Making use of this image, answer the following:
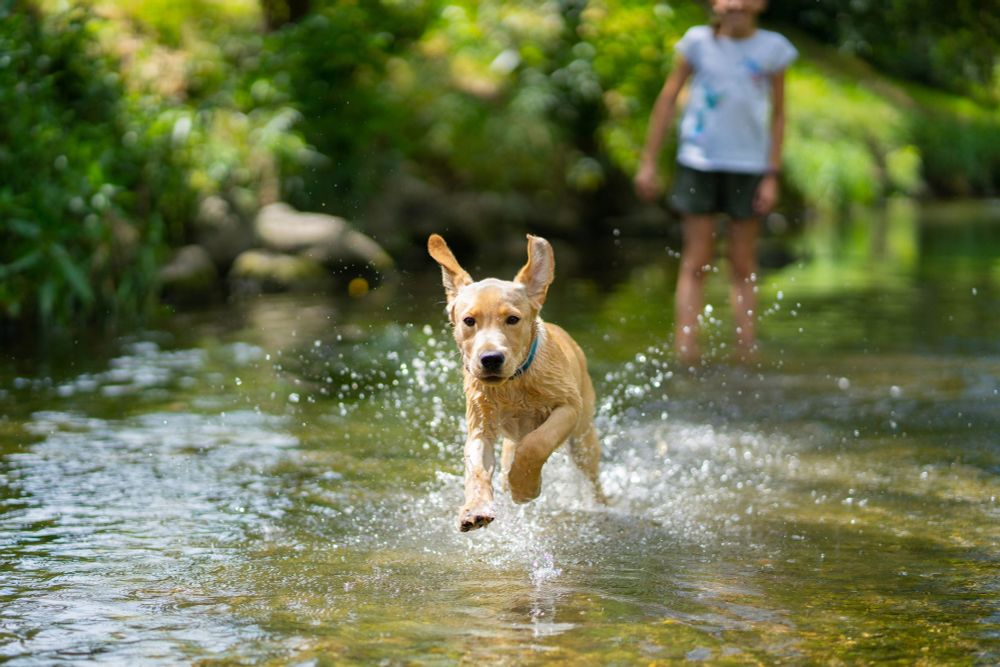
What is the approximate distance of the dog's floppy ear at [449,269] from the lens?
5.04 meters

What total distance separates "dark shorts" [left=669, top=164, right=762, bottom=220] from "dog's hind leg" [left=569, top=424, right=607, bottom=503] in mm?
3162

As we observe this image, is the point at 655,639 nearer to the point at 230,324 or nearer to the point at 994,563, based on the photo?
the point at 994,563

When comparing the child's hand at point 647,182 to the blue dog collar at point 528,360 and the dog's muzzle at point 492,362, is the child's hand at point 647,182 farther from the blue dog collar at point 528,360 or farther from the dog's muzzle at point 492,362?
the dog's muzzle at point 492,362

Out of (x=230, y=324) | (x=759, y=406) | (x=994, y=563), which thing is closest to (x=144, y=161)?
(x=230, y=324)

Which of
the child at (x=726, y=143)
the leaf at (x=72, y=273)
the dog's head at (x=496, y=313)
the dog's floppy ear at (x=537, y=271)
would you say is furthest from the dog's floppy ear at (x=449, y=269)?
the leaf at (x=72, y=273)

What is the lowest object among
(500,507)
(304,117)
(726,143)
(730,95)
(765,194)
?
(500,507)

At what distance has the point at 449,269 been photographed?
5.08 m

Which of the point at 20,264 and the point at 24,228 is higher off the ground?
the point at 24,228

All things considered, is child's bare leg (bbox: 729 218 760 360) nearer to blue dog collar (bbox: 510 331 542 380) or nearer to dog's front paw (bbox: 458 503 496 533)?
blue dog collar (bbox: 510 331 542 380)

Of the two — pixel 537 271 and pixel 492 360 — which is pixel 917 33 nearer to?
pixel 537 271

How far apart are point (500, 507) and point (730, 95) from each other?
3.78 meters

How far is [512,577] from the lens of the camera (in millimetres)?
4457

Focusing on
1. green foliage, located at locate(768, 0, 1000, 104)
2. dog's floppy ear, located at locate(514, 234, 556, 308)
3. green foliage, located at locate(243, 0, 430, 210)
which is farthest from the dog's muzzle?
green foliage, located at locate(243, 0, 430, 210)

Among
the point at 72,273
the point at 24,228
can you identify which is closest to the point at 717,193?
the point at 72,273
